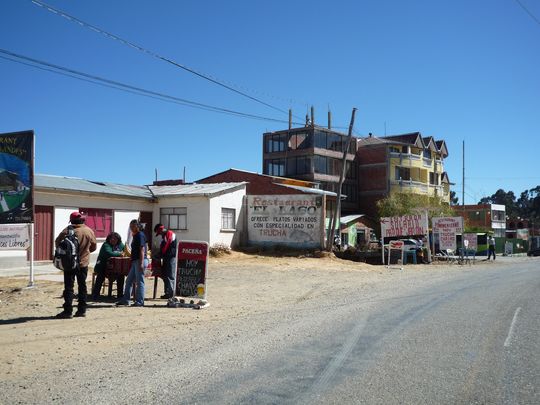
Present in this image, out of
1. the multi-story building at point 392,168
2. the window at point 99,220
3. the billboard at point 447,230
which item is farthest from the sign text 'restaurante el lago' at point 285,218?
the multi-story building at point 392,168

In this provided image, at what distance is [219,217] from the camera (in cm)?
2883

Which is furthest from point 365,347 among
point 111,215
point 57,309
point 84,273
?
point 111,215

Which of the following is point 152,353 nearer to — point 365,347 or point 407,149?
point 365,347

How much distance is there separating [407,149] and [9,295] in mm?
57542

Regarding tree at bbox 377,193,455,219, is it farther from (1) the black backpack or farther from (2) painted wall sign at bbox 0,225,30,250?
(1) the black backpack

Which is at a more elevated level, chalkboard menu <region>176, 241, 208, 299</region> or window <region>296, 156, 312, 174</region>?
window <region>296, 156, 312, 174</region>

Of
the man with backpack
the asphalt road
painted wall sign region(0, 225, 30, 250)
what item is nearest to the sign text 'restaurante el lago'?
painted wall sign region(0, 225, 30, 250)

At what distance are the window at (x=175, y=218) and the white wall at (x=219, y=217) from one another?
171cm

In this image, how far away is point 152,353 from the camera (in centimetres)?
712

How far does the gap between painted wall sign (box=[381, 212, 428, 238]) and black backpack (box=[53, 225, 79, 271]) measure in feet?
73.3

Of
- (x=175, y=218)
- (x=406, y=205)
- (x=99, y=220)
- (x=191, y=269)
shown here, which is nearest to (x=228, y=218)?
(x=175, y=218)

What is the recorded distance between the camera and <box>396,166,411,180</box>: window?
63406mm

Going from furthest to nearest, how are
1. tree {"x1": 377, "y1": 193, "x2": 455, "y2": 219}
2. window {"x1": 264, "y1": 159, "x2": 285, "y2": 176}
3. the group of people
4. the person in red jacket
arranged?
window {"x1": 264, "y1": 159, "x2": 285, "y2": 176} < tree {"x1": 377, "y1": 193, "x2": 455, "y2": 219} < the person in red jacket < the group of people

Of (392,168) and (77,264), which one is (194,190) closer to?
(77,264)
